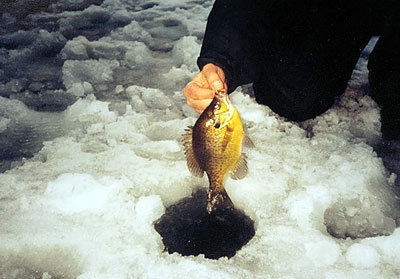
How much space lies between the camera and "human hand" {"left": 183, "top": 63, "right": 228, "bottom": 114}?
234 centimetres

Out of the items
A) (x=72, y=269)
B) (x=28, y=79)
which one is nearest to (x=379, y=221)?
(x=72, y=269)

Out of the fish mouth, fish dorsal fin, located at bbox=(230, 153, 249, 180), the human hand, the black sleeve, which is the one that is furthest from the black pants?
the fish mouth

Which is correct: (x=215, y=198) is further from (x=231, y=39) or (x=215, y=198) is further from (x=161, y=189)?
(x=231, y=39)

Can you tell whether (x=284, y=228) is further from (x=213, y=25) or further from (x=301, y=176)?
(x=213, y=25)

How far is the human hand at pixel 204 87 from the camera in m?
2.34

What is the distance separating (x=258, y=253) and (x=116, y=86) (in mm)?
2361

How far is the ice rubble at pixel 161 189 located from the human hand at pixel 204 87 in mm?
488

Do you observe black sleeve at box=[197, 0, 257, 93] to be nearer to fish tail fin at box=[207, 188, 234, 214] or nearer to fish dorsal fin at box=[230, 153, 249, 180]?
fish dorsal fin at box=[230, 153, 249, 180]

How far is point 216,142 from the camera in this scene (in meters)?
1.88

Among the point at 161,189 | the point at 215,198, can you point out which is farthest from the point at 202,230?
the point at 161,189

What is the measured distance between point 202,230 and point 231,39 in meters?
1.56

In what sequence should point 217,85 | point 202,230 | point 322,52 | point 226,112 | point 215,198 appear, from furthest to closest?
point 322,52
point 217,85
point 202,230
point 215,198
point 226,112

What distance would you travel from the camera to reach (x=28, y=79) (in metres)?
3.66

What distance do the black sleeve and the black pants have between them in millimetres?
92
